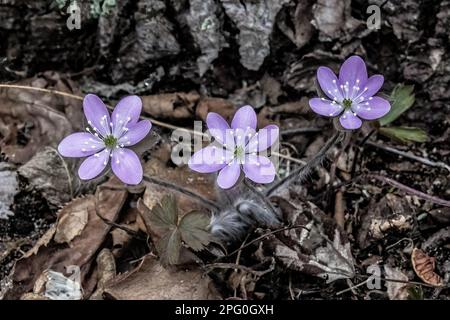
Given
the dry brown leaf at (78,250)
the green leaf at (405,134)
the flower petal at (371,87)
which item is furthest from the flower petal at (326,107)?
the dry brown leaf at (78,250)

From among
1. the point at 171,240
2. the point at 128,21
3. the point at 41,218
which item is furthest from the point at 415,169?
the point at 41,218

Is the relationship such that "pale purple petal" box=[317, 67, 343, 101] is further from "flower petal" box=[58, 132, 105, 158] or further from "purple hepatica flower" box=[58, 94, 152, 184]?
"flower petal" box=[58, 132, 105, 158]

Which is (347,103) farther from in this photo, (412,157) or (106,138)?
(106,138)

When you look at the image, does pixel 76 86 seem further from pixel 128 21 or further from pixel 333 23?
pixel 333 23

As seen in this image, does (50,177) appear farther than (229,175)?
Yes

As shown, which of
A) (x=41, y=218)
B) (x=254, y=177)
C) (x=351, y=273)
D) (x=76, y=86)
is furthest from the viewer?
(x=76, y=86)

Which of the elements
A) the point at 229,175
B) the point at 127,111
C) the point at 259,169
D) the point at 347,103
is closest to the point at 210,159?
the point at 229,175

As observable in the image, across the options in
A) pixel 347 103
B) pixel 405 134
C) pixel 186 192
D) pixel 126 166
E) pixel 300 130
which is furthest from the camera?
pixel 300 130

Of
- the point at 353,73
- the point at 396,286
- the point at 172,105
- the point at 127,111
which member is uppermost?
the point at 353,73
